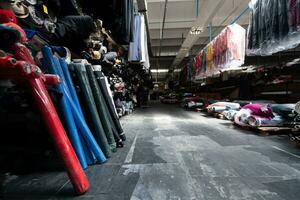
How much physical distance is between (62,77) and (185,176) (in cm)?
123

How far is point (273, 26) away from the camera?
2775mm

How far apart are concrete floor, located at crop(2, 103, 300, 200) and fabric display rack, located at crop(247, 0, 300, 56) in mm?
1267

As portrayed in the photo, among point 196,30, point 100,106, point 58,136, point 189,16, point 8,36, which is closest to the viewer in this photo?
point 8,36

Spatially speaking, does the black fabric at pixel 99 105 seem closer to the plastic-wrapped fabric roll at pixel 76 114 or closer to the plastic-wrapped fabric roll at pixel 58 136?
the plastic-wrapped fabric roll at pixel 76 114

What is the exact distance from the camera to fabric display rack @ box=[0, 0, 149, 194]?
1184 millimetres

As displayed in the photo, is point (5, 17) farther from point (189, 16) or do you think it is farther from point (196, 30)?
point (189, 16)

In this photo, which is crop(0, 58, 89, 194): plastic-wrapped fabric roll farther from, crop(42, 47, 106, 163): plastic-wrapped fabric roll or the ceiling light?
the ceiling light

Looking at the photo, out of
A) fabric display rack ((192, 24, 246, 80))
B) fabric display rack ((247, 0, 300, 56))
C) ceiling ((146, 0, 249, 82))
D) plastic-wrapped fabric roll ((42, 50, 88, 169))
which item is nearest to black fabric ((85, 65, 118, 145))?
plastic-wrapped fabric roll ((42, 50, 88, 169))

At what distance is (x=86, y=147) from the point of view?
172cm

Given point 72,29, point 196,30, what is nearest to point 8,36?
point 72,29

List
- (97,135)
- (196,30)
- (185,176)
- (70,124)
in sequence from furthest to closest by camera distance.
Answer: (196,30) < (97,135) < (70,124) < (185,176)

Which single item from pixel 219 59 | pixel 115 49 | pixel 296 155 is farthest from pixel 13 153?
pixel 219 59

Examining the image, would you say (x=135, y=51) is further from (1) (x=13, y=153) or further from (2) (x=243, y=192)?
(2) (x=243, y=192)

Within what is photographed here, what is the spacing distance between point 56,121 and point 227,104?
4.30m
